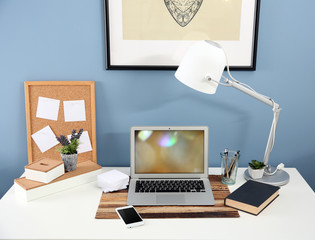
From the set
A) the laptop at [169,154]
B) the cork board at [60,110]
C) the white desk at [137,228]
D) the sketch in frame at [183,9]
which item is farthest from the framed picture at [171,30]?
the white desk at [137,228]

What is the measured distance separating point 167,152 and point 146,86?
0.33m

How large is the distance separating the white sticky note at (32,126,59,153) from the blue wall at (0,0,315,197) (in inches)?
3.4

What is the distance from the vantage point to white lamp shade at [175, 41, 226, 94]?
3.82 feet

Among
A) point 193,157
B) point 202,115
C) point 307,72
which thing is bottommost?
point 193,157

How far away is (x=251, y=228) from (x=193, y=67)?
0.60 metres

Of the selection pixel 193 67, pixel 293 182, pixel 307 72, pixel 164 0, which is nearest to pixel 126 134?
pixel 193 67

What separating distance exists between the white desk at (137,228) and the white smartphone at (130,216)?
0.06 ft

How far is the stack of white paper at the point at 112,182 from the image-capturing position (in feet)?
4.21

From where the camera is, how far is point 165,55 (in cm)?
144

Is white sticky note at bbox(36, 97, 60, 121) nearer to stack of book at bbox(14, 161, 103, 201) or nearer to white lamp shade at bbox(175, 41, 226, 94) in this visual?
stack of book at bbox(14, 161, 103, 201)

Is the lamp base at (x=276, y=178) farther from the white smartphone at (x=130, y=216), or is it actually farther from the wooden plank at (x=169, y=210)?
the white smartphone at (x=130, y=216)

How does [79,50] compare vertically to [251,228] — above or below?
above

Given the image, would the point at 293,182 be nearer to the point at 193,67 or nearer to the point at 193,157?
the point at 193,157

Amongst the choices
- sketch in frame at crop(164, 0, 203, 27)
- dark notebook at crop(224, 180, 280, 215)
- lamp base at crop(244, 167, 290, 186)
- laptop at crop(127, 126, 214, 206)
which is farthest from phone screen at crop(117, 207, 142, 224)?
sketch in frame at crop(164, 0, 203, 27)
